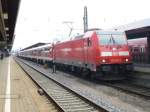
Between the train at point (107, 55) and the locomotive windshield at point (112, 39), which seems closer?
the train at point (107, 55)

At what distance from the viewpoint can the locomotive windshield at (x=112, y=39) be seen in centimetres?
2067

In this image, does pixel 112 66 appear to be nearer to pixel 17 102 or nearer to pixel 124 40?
pixel 124 40

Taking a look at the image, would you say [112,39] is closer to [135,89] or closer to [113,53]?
[113,53]

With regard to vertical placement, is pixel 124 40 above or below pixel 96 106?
above

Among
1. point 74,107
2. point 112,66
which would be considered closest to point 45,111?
point 74,107

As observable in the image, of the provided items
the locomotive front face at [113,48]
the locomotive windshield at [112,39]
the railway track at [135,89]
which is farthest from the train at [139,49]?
the railway track at [135,89]

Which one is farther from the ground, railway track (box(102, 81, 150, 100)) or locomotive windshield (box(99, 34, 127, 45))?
locomotive windshield (box(99, 34, 127, 45))

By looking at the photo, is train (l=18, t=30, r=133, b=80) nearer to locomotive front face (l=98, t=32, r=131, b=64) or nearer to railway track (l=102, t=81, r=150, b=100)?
locomotive front face (l=98, t=32, r=131, b=64)

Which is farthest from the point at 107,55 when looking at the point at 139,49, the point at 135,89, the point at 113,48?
the point at 139,49

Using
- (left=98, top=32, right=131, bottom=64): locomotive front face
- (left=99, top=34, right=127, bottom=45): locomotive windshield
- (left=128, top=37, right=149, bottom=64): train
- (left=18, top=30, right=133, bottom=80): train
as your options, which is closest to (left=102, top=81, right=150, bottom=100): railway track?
(left=18, top=30, right=133, bottom=80): train

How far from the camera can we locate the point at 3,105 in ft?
43.5

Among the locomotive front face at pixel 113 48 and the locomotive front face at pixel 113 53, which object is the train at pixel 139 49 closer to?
the locomotive front face at pixel 113 48

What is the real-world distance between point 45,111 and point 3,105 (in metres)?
2.05

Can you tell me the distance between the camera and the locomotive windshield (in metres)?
20.7
